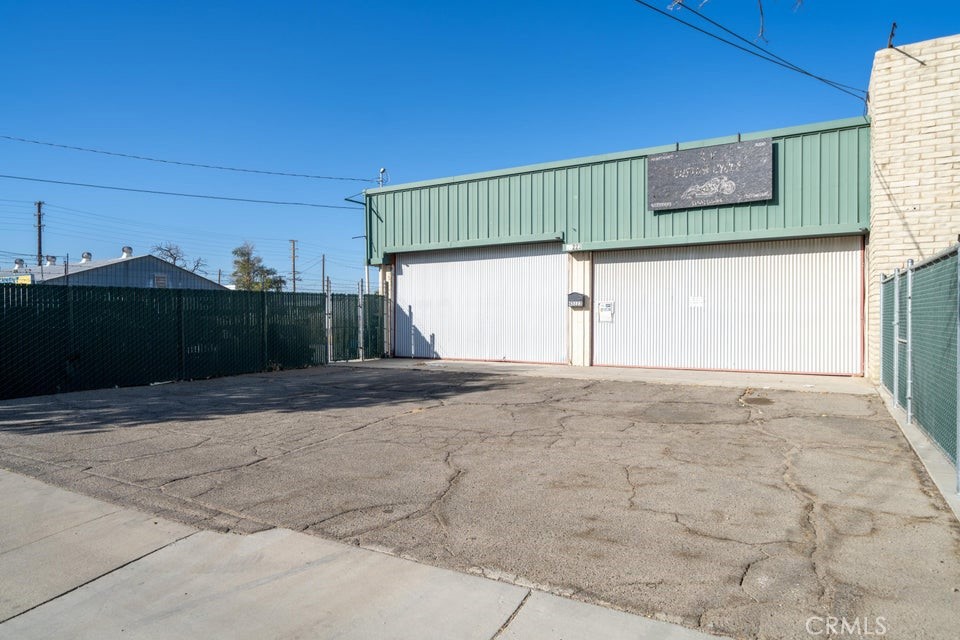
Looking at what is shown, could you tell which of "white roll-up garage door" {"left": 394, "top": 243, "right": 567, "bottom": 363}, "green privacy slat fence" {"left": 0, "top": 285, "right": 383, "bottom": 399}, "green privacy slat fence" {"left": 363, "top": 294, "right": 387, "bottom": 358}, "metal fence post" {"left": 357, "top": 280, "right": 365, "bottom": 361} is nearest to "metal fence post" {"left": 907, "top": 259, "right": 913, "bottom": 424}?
"white roll-up garage door" {"left": 394, "top": 243, "right": 567, "bottom": 363}

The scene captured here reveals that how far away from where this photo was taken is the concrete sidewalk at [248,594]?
3453 mm

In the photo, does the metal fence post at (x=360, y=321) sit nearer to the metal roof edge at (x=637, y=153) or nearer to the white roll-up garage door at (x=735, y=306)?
the metal roof edge at (x=637, y=153)

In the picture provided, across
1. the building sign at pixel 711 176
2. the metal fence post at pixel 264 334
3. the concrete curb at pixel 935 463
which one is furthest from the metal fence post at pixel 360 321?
the concrete curb at pixel 935 463

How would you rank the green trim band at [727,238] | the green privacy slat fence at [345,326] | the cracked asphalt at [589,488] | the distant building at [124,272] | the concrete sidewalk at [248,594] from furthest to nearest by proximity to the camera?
the distant building at [124,272] < the green privacy slat fence at [345,326] < the green trim band at [727,238] < the cracked asphalt at [589,488] < the concrete sidewalk at [248,594]

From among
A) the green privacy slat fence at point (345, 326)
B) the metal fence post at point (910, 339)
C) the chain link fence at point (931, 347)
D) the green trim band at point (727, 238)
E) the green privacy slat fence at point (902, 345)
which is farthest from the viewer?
the green privacy slat fence at point (345, 326)

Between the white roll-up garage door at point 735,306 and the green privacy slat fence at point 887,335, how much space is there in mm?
2550

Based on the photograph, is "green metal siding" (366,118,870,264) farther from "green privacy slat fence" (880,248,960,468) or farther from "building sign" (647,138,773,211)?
"green privacy slat fence" (880,248,960,468)

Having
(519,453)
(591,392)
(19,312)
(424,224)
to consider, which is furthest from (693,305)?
(19,312)

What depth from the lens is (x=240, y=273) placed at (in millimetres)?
67750

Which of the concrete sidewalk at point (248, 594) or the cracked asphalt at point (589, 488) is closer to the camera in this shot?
the concrete sidewalk at point (248, 594)

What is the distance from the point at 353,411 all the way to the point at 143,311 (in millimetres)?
7149

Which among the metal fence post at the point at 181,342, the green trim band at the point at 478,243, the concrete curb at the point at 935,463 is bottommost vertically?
the concrete curb at the point at 935,463

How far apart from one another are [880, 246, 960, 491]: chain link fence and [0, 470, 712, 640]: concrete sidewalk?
4.19 metres

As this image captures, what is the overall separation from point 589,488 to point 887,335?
8406mm
